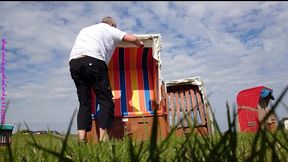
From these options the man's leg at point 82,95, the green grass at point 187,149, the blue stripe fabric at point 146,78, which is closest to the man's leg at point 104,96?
the man's leg at point 82,95

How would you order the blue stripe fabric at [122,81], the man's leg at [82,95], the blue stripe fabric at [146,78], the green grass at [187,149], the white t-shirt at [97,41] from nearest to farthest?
1. the green grass at [187,149]
2. the man's leg at [82,95]
3. the white t-shirt at [97,41]
4. the blue stripe fabric at [122,81]
5. the blue stripe fabric at [146,78]

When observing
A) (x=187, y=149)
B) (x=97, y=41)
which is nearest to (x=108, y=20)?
(x=97, y=41)

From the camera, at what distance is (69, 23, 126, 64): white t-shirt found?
3.90m

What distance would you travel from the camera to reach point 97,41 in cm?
399

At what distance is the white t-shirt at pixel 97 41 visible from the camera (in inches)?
153

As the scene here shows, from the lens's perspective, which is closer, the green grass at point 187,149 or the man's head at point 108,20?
the green grass at point 187,149

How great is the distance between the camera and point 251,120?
255 inches

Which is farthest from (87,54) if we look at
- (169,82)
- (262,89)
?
(262,89)

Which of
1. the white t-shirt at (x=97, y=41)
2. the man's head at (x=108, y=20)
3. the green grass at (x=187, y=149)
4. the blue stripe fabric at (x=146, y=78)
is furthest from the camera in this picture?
the blue stripe fabric at (x=146, y=78)

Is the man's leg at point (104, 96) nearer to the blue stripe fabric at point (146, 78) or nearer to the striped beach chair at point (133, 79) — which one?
the striped beach chair at point (133, 79)

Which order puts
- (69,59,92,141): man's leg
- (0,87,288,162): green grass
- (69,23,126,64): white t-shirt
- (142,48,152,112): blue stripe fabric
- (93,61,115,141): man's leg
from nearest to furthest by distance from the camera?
(0,87,288,162): green grass, (69,59,92,141): man's leg, (93,61,115,141): man's leg, (69,23,126,64): white t-shirt, (142,48,152,112): blue stripe fabric

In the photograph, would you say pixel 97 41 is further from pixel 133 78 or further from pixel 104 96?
pixel 133 78

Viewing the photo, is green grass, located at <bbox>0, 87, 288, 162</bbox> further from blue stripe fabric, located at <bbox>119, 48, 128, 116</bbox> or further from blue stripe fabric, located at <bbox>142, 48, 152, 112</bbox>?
blue stripe fabric, located at <bbox>142, 48, 152, 112</bbox>

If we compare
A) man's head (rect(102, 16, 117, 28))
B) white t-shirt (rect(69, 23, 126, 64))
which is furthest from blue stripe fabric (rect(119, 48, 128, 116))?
white t-shirt (rect(69, 23, 126, 64))
